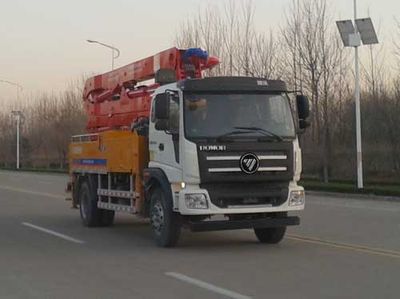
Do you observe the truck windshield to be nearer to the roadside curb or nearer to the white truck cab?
→ the white truck cab

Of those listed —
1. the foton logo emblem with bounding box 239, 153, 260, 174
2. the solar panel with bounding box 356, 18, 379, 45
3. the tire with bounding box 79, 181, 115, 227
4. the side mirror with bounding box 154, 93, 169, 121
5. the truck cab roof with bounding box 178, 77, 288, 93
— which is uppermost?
the solar panel with bounding box 356, 18, 379, 45

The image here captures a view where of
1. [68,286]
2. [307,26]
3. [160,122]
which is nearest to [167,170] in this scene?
[160,122]

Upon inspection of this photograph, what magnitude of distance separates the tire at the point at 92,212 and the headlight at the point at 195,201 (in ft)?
16.4

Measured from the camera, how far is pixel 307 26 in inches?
1405

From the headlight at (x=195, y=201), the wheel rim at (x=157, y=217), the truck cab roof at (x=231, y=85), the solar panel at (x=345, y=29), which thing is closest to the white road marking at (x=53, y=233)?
the wheel rim at (x=157, y=217)

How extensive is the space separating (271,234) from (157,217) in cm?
214

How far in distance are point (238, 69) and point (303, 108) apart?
28.7 metres

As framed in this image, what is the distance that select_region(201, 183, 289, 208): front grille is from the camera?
37.4 feet

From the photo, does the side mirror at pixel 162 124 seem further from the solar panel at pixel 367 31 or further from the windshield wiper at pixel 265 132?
the solar panel at pixel 367 31

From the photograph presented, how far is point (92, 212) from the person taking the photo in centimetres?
1592

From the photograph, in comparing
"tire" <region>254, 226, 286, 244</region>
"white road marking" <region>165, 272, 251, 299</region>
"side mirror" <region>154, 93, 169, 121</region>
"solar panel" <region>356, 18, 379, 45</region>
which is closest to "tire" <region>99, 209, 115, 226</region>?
"tire" <region>254, 226, 286, 244</region>

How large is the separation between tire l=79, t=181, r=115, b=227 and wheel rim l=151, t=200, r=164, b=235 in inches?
147

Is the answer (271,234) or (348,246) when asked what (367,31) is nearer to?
(271,234)

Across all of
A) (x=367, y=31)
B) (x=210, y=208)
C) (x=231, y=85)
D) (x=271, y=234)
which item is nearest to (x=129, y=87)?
(x=231, y=85)
